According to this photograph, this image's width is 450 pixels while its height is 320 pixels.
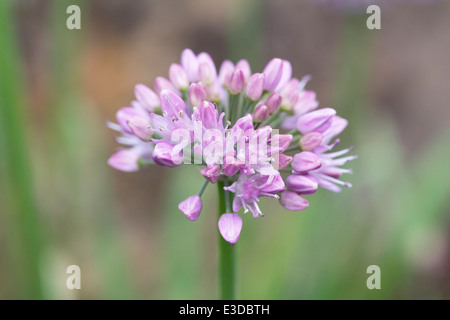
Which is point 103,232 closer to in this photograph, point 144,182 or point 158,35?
point 144,182

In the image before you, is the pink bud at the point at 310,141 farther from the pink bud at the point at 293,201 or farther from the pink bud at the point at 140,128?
the pink bud at the point at 140,128

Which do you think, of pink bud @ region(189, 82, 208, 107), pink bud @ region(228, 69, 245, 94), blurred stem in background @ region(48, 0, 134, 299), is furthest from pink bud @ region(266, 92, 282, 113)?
blurred stem in background @ region(48, 0, 134, 299)

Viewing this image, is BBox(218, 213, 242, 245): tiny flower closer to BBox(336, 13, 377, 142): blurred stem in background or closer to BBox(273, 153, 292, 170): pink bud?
BBox(273, 153, 292, 170): pink bud

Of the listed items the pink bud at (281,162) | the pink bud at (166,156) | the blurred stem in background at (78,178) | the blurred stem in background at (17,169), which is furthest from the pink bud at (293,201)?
the blurred stem in background at (78,178)
